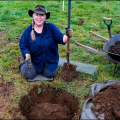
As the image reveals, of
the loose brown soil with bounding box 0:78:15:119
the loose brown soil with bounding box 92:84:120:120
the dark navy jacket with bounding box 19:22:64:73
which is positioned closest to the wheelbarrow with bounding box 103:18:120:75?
the loose brown soil with bounding box 92:84:120:120

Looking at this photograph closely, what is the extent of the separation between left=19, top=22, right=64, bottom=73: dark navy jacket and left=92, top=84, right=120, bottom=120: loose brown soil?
127 centimetres

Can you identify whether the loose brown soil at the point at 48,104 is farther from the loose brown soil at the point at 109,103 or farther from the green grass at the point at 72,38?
the loose brown soil at the point at 109,103

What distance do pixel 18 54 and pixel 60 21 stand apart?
2.73 meters

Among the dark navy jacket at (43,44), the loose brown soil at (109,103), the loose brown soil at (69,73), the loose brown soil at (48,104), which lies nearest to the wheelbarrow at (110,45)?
the loose brown soil at (109,103)

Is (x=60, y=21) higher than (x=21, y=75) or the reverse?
higher

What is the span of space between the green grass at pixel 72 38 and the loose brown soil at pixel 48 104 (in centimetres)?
13

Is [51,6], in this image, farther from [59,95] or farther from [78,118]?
[78,118]

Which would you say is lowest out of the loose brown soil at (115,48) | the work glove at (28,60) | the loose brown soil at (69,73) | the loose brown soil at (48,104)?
the loose brown soil at (48,104)

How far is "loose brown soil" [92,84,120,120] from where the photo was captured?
9.07ft

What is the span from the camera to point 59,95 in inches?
140

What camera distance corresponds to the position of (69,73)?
3973 mm

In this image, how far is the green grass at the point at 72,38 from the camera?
12.5ft

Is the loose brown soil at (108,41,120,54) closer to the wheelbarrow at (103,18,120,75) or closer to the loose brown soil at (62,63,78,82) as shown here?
the wheelbarrow at (103,18,120,75)

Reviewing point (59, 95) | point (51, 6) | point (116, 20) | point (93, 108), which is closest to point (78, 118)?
point (93, 108)
